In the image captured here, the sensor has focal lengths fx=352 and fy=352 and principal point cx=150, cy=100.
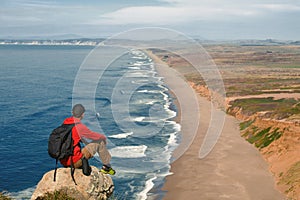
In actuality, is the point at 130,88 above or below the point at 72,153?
below

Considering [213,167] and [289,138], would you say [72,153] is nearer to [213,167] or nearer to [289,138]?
[213,167]

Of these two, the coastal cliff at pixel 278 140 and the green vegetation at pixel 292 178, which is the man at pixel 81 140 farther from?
the green vegetation at pixel 292 178

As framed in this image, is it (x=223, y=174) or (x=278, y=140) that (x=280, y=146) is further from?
(x=223, y=174)

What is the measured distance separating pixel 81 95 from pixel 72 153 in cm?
6945

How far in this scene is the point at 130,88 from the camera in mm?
92500

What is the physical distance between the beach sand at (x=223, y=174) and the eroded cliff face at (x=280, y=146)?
0.75 metres

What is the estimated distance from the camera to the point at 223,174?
33.1m

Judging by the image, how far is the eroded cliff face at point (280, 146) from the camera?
29.0 m

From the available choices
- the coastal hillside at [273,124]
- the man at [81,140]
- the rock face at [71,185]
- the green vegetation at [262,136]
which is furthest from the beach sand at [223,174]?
the man at [81,140]

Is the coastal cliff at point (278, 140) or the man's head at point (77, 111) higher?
the man's head at point (77, 111)

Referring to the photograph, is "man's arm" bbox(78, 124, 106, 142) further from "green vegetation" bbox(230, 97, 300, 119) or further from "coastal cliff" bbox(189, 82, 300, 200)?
"green vegetation" bbox(230, 97, 300, 119)

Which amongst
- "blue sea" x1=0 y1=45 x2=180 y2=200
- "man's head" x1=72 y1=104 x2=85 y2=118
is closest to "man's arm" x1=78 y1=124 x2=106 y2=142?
"man's head" x1=72 y1=104 x2=85 y2=118

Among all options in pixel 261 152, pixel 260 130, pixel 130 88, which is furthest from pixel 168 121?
pixel 130 88

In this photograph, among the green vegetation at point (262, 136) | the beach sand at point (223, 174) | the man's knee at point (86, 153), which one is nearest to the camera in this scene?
the man's knee at point (86, 153)
